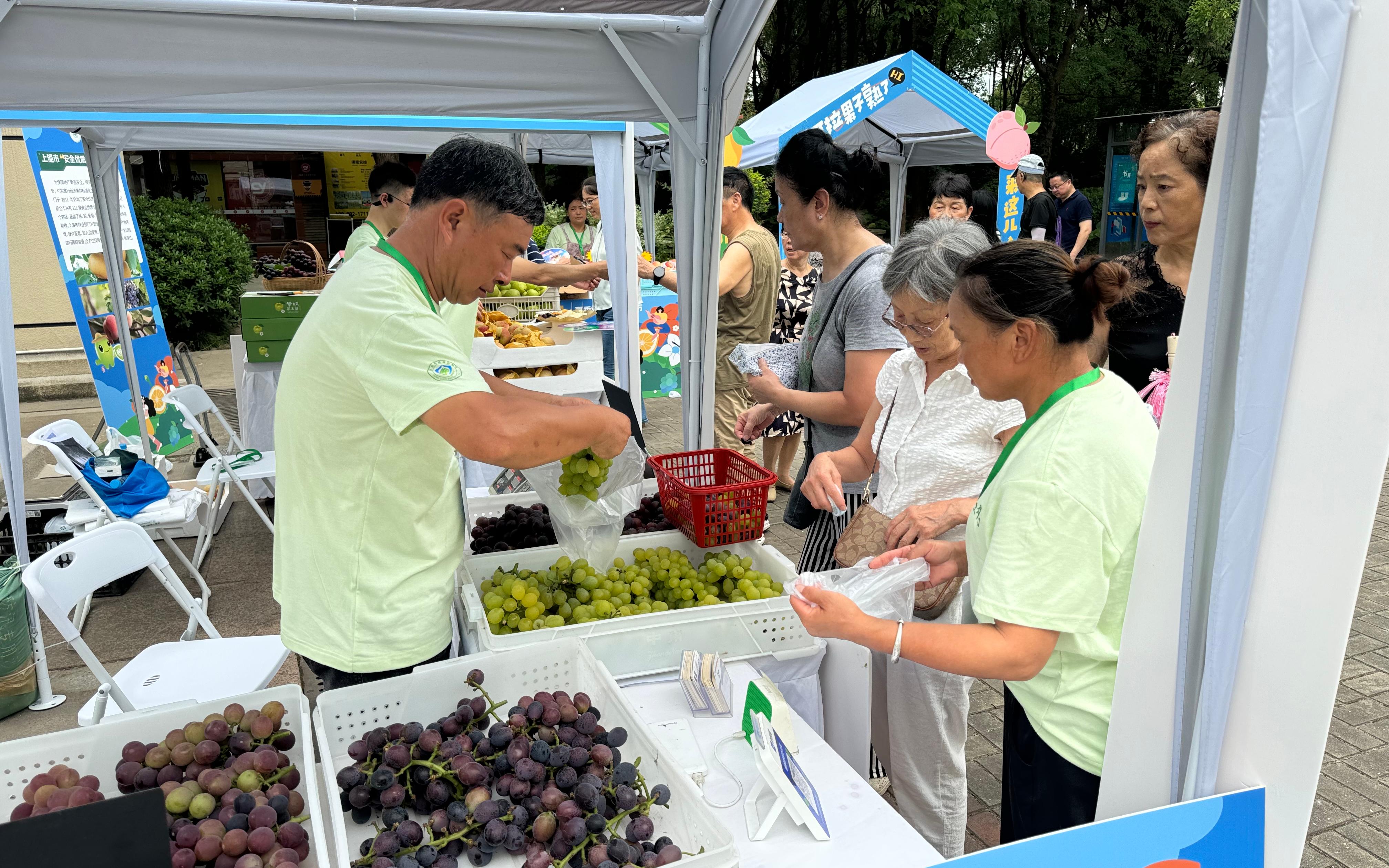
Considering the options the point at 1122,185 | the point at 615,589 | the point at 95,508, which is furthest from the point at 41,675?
the point at 1122,185

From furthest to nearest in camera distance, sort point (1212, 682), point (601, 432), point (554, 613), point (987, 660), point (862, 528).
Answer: point (862, 528), point (554, 613), point (601, 432), point (987, 660), point (1212, 682)

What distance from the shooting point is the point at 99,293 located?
6.01 m

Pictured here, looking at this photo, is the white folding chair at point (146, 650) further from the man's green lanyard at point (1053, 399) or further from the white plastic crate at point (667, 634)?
the man's green lanyard at point (1053, 399)

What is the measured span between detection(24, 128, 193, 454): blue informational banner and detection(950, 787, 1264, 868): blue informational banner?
6183 millimetres

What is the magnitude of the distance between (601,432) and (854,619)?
27.1 inches

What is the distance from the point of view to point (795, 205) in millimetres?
2738

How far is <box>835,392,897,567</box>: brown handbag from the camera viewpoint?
2.27 metres

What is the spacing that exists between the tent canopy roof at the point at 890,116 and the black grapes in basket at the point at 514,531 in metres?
5.84

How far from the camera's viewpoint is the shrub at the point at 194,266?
32.1 feet

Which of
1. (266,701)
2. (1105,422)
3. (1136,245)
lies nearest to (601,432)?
(266,701)

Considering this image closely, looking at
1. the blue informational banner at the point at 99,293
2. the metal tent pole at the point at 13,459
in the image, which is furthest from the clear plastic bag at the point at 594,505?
the blue informational banner at the point at 99,293

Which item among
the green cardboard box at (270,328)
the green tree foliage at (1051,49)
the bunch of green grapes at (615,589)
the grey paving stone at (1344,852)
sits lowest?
the grey paving stone at (1344,852)

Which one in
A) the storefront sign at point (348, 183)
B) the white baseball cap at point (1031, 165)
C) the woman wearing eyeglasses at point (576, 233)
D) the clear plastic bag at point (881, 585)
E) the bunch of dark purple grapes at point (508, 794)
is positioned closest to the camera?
the bunch of dark purple grapes at point (508, 794)

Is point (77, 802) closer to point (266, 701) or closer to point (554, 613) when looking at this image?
point (266, 701)
